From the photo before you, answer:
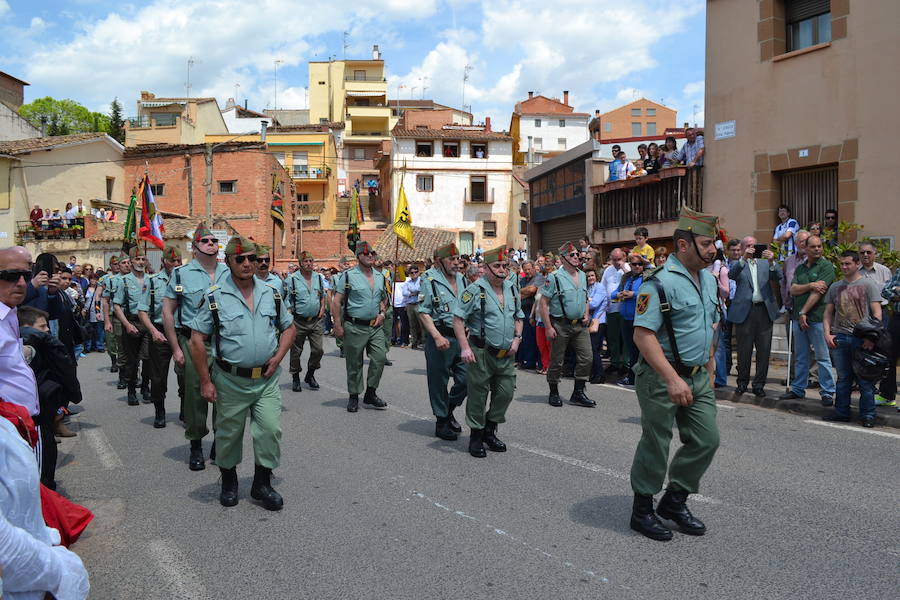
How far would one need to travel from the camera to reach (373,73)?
73.1 metres

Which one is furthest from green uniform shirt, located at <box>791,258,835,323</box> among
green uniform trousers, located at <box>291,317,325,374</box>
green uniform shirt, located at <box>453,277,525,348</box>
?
green uniform trousers, located at <box>291,317,325,374</box>

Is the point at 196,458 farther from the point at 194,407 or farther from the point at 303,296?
the point at 303,296

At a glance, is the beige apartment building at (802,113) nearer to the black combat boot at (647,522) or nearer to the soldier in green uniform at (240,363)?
the black combat boot at (647,522)

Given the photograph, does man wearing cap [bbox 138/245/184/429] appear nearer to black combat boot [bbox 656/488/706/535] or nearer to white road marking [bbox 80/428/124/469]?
white road marking [bbox 80/428/124/469]

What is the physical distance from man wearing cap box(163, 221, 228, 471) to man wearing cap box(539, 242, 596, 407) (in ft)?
13.4

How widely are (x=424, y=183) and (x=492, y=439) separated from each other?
45.4 metres

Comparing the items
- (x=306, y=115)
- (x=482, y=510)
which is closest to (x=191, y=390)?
(x=482, y=510)

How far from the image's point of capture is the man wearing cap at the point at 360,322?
30.6ft

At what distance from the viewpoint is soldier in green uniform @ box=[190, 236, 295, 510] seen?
5258 millimetres

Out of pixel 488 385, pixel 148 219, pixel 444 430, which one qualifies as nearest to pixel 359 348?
pixel 444 430

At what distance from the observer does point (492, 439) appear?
696 cm

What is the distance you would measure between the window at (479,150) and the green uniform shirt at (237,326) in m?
47.8

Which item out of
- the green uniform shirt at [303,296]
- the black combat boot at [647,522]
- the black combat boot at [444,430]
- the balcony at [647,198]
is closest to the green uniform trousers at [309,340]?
the green uniform shirt at [303,296]

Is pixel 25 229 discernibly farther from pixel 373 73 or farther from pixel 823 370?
pixel 373 73
